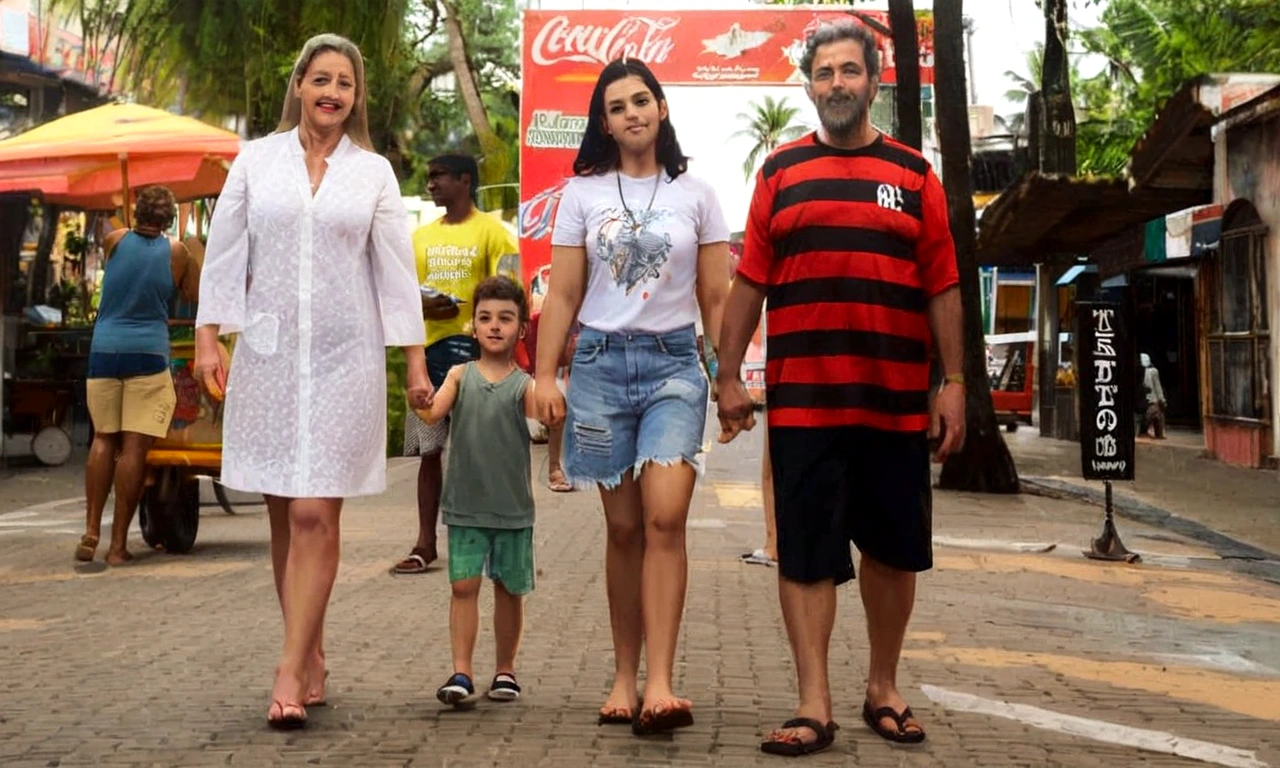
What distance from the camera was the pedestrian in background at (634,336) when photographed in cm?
555

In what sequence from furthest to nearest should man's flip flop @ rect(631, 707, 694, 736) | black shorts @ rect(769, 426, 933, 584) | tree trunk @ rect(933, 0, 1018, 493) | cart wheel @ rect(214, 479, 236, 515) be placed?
1. tree trunk @ rect(933, 0, 1018, 493)
2. cart wheel @ rect(214, 479, 236, 515)
3. black shorts @ rect(769, 426, 933, 584)
4. man's flip flop @ rect(631, 707, 694, 736)

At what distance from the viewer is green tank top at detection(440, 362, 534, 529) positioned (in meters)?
6.04

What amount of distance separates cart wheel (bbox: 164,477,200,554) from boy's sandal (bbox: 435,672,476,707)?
5395 millimetres

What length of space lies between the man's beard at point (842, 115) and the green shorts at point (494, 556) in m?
1.60

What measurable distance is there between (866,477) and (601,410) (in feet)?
2.61

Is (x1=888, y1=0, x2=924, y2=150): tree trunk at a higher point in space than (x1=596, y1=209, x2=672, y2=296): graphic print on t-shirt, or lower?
higher

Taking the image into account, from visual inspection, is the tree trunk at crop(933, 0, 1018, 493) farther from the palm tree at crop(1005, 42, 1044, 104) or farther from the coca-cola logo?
the palm tree at crop(1005, 42, 1044, 104)

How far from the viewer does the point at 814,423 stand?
5.40 metres

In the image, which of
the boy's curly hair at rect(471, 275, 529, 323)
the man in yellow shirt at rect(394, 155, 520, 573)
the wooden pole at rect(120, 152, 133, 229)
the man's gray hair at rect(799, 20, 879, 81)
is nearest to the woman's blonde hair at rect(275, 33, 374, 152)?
the boy's curly hair at rect(471, 275, 529, 323)

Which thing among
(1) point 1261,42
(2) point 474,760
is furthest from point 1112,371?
(1) point 1261,42

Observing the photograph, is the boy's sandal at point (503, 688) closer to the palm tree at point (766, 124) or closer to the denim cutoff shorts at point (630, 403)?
the denim cutoff shorts at point (630, 403)

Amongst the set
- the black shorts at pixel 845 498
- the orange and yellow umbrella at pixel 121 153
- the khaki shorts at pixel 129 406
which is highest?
the orange and yellow umbrella at pixel 121 153

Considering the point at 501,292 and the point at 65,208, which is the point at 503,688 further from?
the point at 65,208

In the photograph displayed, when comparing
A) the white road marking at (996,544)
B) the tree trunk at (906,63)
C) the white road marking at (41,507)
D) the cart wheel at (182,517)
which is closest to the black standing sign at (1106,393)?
the white road marking at (996,544)
